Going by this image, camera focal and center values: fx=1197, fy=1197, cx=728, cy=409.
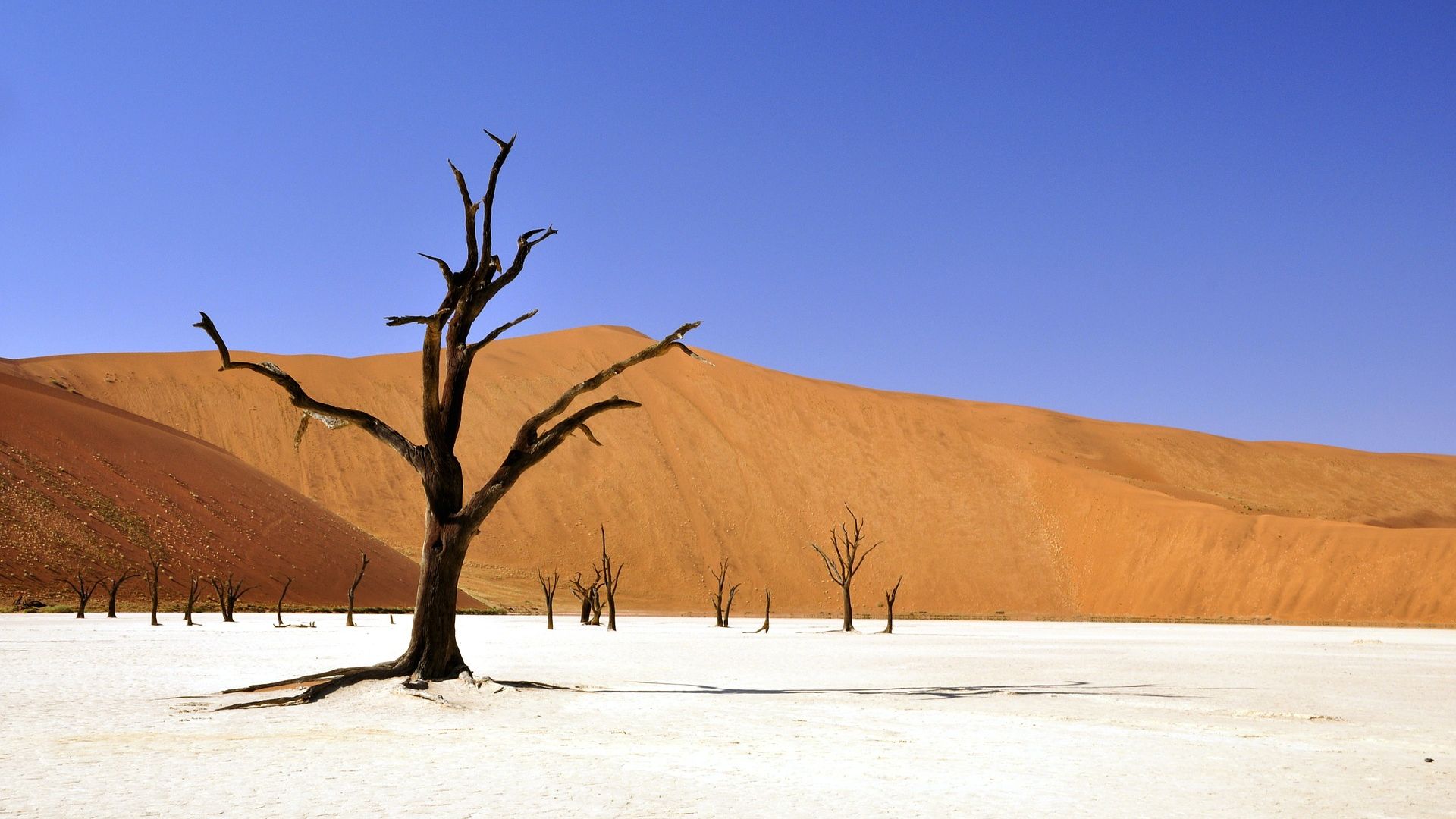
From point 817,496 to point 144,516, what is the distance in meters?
42.5

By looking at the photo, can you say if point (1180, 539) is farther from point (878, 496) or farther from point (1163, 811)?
point (1163, 811)

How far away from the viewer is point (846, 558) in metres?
69.4

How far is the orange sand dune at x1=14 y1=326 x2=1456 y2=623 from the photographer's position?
65688 millimetres

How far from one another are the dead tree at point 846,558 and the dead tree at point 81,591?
22.9 meters

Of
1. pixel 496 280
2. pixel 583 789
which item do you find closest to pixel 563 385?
pixel 496 280

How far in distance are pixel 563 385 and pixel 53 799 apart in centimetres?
8392

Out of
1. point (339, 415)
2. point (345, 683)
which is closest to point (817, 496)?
point (339, 415)

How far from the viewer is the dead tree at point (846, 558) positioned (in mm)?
37156

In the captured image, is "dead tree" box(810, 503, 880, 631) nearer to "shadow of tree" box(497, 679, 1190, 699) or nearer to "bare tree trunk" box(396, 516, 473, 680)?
"shadow of tree" box(497, 679, 1190, 699)

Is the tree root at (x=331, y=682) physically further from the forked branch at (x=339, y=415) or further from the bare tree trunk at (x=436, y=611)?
the forked branch at (x=339, y=415)

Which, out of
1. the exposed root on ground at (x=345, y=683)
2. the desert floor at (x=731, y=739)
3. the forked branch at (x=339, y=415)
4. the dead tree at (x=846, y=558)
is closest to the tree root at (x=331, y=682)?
the exposed root on ground at (x=345, y=683)

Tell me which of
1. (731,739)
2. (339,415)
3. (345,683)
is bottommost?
(731,739)

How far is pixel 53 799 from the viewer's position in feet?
24.5

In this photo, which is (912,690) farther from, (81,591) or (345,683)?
(81,591)
